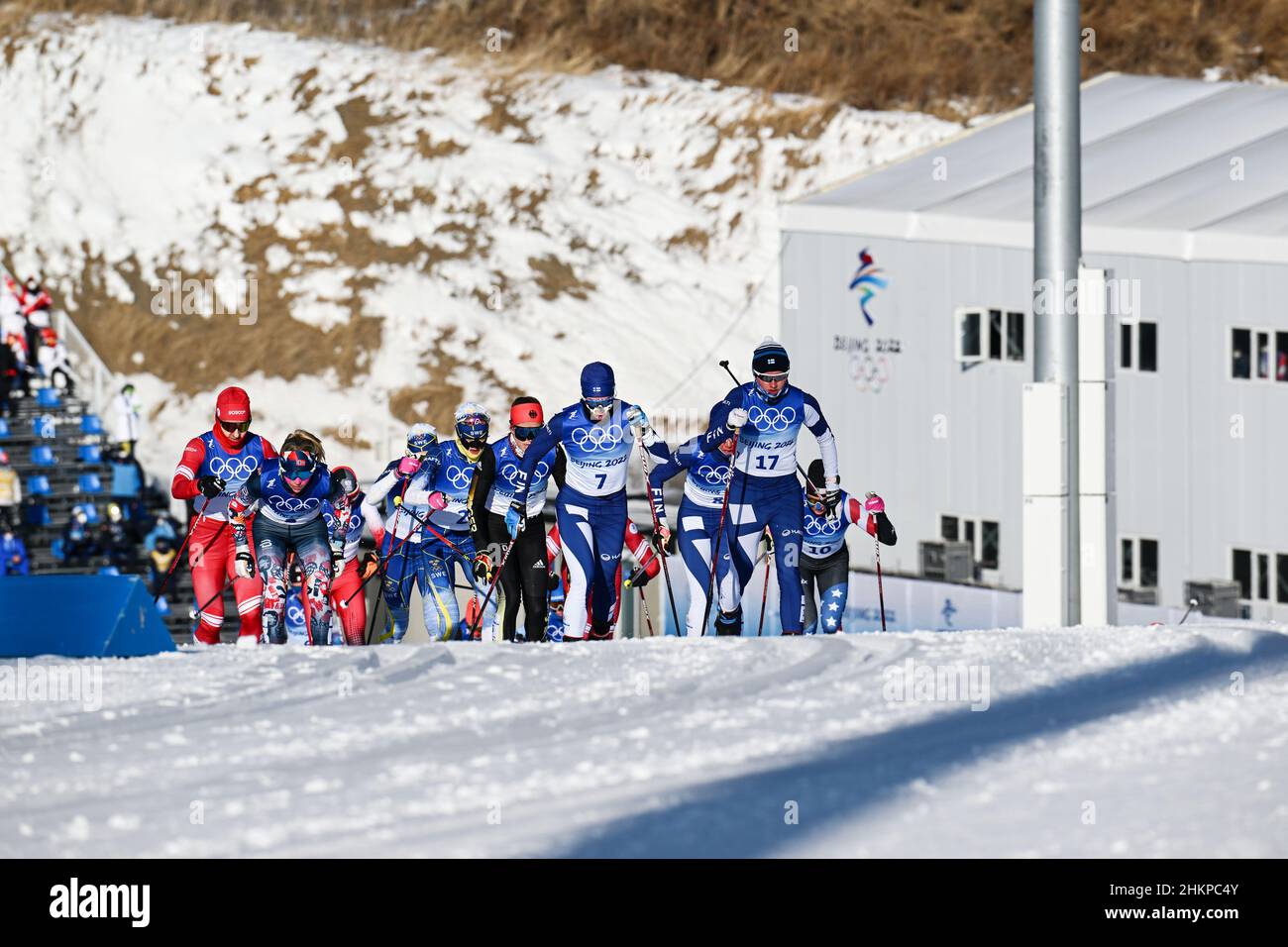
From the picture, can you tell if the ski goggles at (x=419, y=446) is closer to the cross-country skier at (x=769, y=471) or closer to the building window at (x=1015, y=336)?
the cross-country skier at (x=769, y=471)

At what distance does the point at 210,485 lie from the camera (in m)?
12.3

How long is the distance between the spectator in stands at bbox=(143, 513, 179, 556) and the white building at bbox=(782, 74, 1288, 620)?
6.83 m

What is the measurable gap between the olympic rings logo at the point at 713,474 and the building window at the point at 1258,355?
24.0ft

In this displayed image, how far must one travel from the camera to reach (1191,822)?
7508mm

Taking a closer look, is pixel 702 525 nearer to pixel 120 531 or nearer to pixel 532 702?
pixel 532 702

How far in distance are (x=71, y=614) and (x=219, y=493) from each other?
6.49 feet

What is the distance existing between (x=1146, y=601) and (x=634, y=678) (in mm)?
10617

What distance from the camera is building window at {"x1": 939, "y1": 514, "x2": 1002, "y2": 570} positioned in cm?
2084

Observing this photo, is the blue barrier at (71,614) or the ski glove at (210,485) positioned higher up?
the ski glove at (210,485)

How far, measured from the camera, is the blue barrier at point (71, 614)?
414 inches

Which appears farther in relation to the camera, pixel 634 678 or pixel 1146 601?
pixel 1146 601

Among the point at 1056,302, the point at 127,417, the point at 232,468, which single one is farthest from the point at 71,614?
the point at 127,417

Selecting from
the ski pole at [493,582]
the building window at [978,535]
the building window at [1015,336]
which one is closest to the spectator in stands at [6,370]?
the building window at [978,535]

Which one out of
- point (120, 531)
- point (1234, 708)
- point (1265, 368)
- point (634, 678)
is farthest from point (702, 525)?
point (120, 531)
